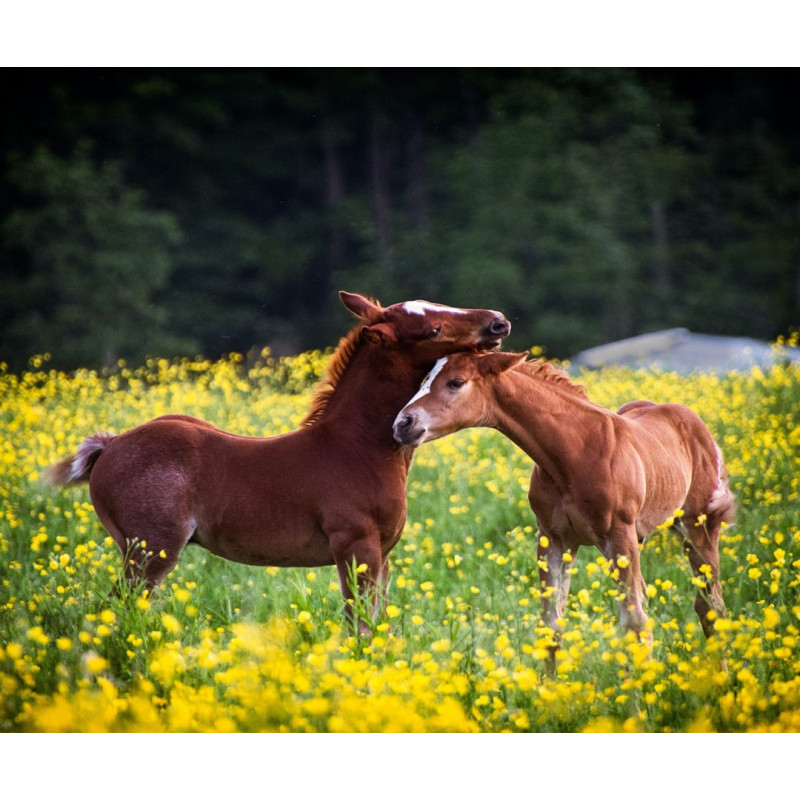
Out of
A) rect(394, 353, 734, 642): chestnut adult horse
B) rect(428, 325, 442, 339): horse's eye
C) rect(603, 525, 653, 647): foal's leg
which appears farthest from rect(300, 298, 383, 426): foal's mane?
rect(603, 525, 653, 647): foal's leg

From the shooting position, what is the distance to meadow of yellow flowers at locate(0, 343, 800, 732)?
3.64 meters

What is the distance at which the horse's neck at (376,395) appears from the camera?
3.90 meters

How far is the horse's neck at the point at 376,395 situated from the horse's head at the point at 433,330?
7cm

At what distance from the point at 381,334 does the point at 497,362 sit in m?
0.46

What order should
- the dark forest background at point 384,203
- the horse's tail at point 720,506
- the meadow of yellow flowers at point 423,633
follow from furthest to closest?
the dark forest background at point 384,203 < the horse's tail at point 720,506 < the meadow of yellow flowers at point 423,633

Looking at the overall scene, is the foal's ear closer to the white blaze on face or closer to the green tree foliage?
the white blaze on face

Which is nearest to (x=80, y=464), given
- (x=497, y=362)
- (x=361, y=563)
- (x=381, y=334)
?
(x=361, y=563)

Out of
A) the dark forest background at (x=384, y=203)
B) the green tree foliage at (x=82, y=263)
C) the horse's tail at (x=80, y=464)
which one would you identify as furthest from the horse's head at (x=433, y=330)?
the green tree foliage at (x=82, y=263)

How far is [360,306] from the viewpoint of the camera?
399 cm

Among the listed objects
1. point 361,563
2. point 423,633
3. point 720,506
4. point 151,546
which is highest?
point 151,546

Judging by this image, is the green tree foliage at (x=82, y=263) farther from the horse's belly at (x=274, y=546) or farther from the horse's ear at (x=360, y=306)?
the horse's belly at (x=274, y=546)

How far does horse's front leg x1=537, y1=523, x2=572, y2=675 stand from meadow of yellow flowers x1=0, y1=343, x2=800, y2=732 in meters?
0.08

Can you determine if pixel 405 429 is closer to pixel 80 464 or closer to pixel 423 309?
pixel 423 309

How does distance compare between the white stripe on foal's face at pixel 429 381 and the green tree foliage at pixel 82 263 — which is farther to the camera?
the green tree foliage at pixel 82 263
